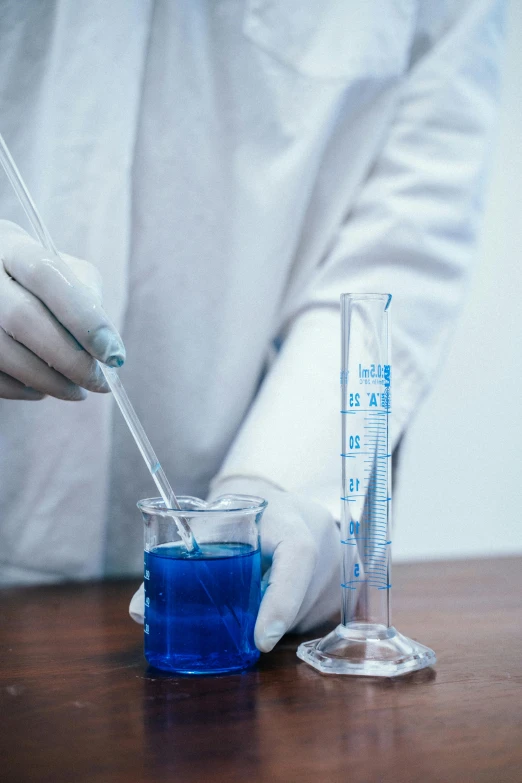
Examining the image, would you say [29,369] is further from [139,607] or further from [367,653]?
[367,653]

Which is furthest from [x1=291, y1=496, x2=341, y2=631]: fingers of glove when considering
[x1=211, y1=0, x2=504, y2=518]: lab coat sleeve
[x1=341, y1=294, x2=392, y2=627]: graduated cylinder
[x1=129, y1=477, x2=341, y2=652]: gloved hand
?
[x1=211, y1=0, x2=504, y2=518]: lab coat sleeve

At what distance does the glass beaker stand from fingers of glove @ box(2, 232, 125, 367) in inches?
6.5

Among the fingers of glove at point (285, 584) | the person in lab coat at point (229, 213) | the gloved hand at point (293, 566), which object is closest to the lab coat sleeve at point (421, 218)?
the person in lab coat at point (229, 213)

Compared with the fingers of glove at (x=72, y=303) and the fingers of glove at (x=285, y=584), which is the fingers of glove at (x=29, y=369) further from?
the fingers of glove at (x=285, y=584)

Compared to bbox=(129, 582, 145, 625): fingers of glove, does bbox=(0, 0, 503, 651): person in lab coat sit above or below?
above

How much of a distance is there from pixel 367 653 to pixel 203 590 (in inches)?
6.7

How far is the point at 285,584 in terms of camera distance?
0.79 meters

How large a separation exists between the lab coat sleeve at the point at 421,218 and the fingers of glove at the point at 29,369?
13.2 inches

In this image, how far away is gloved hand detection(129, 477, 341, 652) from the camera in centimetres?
76

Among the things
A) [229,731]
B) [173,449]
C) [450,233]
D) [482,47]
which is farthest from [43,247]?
[482,47]

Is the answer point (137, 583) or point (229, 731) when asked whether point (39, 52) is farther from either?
point (229, 731)

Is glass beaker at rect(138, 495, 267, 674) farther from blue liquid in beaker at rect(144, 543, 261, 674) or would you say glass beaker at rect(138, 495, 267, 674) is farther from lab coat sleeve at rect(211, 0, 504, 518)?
lab coat sleeve at rect(211, 0, 504, 518)

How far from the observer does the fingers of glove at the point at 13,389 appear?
962 millimetres

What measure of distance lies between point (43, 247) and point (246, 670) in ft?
1.66
